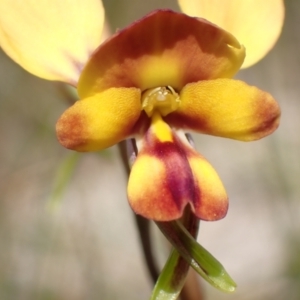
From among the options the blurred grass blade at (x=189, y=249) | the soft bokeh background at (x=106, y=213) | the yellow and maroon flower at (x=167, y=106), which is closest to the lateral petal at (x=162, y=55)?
the yellow and maroon flower at (x=167, y=106)

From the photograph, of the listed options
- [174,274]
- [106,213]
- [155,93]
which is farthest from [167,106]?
[106,213]

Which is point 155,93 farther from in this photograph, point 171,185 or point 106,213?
point 106,213

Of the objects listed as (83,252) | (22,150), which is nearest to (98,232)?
(83,252)

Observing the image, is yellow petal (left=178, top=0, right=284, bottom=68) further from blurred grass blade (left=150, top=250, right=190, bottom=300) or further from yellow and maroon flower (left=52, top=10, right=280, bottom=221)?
blurred grass blade (left=150, top=250, right=190, bottom=300)

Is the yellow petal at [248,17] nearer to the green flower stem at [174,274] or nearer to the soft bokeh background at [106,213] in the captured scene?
the green flower stem at [174,274]

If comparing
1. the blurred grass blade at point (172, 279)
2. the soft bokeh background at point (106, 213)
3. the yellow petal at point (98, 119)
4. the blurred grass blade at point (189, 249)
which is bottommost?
the soft bokeh background at point (106, 213)
